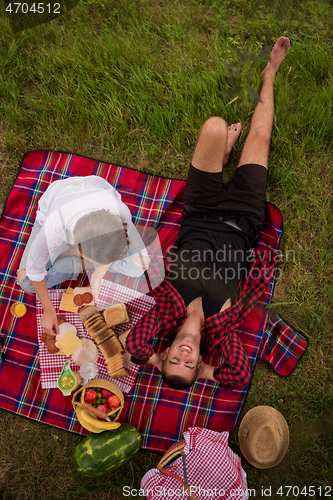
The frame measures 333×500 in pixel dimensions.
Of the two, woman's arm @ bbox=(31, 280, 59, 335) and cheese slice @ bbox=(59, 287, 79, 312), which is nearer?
woman's arm @ bbox=(31, 280, 59, 335)

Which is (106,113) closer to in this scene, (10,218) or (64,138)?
(64,138)

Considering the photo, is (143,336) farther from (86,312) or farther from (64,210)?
(64,210)

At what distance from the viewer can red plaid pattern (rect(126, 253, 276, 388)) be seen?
3332mm

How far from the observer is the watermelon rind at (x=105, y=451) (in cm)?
340

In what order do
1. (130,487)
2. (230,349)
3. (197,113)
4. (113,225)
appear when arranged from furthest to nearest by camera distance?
(197,113)
(130,487)
(230,349)
(113,225)

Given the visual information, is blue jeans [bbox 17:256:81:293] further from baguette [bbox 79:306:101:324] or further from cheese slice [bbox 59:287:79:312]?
baguette [bbox 79:306:101:324]

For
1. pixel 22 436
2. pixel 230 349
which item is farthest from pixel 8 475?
pixel 230 349

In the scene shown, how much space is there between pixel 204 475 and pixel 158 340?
59.1 inches

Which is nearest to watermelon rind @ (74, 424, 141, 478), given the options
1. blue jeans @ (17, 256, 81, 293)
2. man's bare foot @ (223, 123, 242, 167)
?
blue jeans @ (17, 256, 81, 293)

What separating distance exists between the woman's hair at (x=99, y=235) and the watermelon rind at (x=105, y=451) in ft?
7.02

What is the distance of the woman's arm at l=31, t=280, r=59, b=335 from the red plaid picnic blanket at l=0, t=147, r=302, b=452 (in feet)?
1.20

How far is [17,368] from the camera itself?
391cm

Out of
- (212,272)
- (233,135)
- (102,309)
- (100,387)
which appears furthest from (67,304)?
(233,135)

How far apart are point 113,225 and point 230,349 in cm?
185
